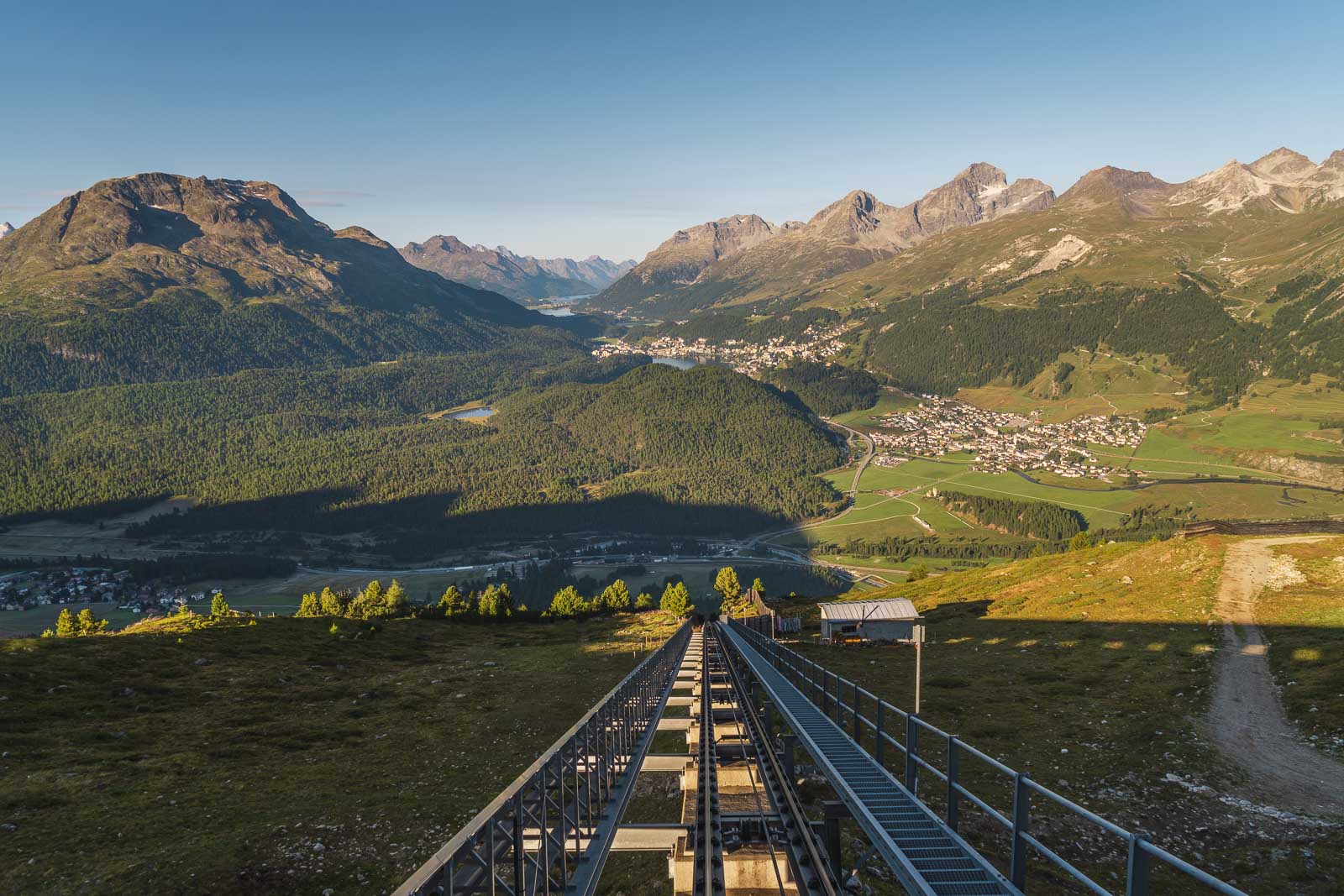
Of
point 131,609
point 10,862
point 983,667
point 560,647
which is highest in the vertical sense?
point 10,862

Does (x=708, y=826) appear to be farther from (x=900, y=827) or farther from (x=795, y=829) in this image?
(x=900, y=827)

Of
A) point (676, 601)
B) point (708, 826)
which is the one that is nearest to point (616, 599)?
point (676, 601)

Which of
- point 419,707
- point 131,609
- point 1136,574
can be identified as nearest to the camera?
point 419,707

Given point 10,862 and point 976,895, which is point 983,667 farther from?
point 10,862

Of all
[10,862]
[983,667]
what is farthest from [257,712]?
[983,667]

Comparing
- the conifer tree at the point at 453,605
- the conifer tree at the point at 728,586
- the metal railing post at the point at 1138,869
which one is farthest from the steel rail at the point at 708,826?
the conifer tree at the point at 728,586

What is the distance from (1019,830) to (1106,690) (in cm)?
3378

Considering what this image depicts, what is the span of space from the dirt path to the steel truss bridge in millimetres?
6462

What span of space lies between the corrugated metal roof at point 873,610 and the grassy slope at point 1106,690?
3.22 meters

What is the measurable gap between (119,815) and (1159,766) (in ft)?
133

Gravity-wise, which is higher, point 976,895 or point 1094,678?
point 976,895

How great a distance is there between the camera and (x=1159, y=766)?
27.4 meters

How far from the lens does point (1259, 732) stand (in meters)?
29.9

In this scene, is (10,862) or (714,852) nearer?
(714,852)
